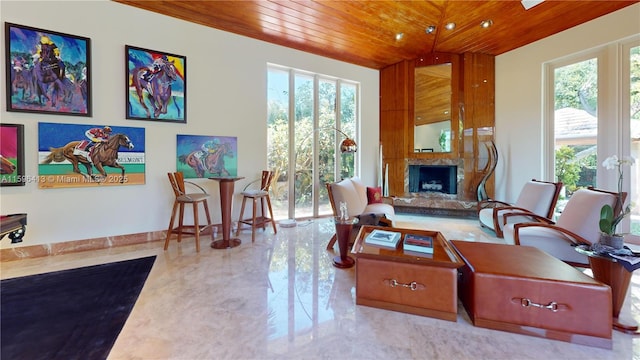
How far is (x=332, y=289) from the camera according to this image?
217 centimetres

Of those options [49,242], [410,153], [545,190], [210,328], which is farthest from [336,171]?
[49,242]

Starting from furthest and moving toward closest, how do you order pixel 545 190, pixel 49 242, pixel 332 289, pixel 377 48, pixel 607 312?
1. pixel 377 48
2. pixel 545 190
3. pixel 49 242
4. pixel 332 289
5. pixel 607 312

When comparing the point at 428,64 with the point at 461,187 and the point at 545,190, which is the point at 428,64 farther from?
the point at 545,190

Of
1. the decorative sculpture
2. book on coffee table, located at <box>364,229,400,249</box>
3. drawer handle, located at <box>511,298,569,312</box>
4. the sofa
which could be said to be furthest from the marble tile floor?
the decorative sculpture

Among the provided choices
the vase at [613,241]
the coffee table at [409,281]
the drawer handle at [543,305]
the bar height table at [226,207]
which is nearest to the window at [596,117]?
the vase at [613,241]

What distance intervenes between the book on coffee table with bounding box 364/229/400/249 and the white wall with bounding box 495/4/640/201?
3.84 m

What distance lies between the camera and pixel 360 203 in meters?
3.79

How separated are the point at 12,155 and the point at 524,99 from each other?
24.0 feet

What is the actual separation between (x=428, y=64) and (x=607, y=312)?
4767 mm

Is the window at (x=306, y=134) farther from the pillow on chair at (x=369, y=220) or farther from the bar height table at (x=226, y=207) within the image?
the pillow on chair at (x=369, y=220)

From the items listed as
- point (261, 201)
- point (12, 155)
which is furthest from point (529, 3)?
point (12, 155)

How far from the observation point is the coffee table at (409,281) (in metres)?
1.70

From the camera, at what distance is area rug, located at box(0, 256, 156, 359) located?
4.80ft

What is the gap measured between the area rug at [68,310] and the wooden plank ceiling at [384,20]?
329 centimetres
